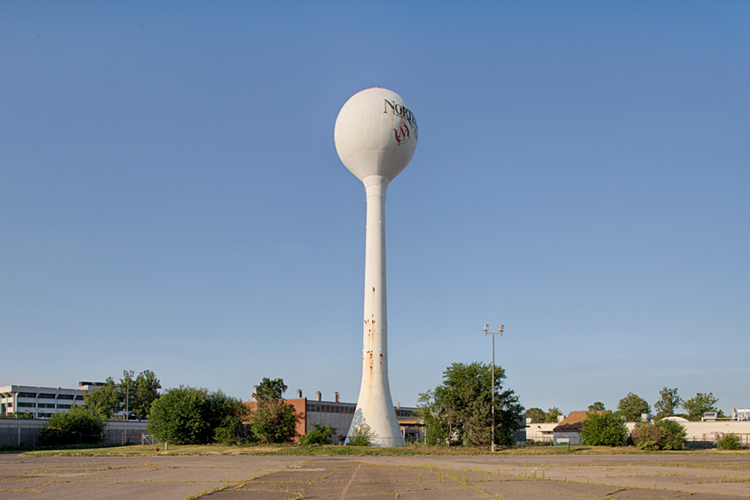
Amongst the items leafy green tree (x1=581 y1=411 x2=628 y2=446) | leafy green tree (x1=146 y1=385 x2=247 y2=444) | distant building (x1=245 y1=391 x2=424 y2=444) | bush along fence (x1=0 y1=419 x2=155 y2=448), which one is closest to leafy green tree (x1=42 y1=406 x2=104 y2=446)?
bush along fence (x1=0 y1=419 x2=155 y2=448)

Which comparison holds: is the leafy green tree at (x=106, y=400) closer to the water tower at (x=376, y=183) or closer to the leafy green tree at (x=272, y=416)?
the leafy green tree at (x=272, y=416)

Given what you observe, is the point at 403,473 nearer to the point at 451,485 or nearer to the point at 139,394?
the point at 451,485

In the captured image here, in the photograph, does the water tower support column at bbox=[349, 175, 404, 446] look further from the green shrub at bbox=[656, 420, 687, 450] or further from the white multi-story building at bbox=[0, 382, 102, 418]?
the white multi-story building at bbox=[0, 382, 102, 418]

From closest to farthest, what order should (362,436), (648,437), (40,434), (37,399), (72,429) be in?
(362,436)
(648,437)
(40,434)
(72,429)
(37,399)

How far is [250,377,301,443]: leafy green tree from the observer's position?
1964 inches

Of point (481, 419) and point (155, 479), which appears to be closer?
point (155, 479)

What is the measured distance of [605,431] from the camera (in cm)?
5547

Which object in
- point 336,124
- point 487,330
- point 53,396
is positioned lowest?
point 53,396

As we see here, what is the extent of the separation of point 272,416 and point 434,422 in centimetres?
1322

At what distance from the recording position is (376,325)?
4525cm

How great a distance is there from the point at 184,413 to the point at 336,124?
26134 mm

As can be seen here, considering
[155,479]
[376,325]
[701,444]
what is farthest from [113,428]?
[701,444]

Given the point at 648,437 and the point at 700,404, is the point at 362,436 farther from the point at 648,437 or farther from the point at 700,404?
the point at 700,404

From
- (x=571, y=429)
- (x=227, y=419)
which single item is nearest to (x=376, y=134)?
(x=227, y=419)
